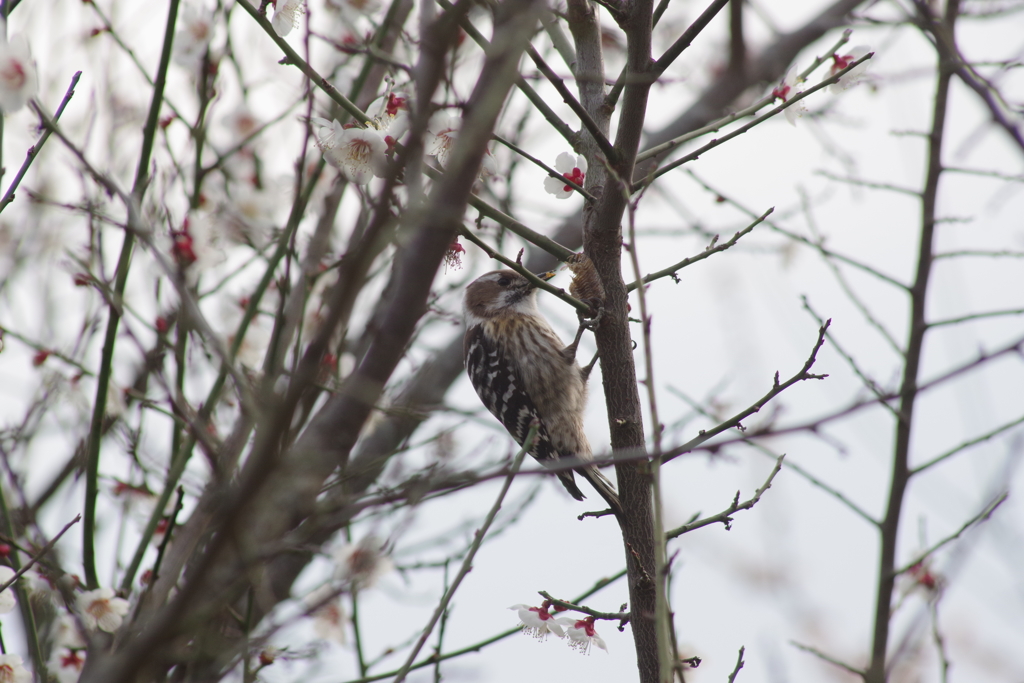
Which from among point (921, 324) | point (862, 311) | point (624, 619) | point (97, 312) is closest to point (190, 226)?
point (97, 312)

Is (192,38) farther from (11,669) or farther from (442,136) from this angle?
(11,669)

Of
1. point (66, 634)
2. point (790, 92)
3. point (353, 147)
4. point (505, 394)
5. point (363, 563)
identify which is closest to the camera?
point (363, 563)

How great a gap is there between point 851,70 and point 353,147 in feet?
5.72

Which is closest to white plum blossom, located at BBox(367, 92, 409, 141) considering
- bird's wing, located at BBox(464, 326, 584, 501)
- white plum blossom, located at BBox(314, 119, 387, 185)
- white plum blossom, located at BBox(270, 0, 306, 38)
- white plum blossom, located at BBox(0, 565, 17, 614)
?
white plum blossom, located at BBox(314, 119, 387, 185)

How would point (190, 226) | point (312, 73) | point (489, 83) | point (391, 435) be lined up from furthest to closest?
point (391, 435) → point (190, 226) → point (312, 73) → point (489, 83)

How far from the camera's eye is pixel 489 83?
1.45 meters

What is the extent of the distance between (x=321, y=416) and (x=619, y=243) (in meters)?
2.00

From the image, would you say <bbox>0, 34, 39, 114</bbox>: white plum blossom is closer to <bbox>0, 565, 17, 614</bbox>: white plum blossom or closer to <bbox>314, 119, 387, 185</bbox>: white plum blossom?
<bbox>314, 119, 387, 185</bbox>: white plum blossom

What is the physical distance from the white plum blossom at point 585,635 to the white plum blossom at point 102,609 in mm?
1805

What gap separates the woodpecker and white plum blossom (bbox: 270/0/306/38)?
6.79 feet

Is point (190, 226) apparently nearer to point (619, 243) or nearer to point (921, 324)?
point (619, 243)

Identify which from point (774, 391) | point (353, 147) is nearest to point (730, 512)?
point (774, 391)

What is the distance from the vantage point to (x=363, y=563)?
2.56 metres

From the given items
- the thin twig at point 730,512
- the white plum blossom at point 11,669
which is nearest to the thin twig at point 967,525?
the thin twig at point 730,512
